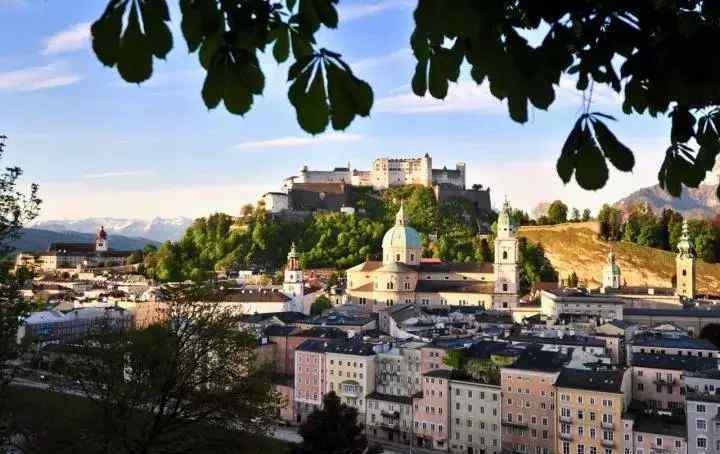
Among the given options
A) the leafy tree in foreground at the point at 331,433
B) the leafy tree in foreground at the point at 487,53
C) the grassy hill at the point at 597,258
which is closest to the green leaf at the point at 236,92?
the leafy tree in foreground at the point at 487,53

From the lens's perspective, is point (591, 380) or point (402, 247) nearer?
point (591, 380)

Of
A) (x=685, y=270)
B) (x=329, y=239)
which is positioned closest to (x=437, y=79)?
(x=685, y=270)

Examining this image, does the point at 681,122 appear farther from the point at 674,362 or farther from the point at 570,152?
the point at 674,362

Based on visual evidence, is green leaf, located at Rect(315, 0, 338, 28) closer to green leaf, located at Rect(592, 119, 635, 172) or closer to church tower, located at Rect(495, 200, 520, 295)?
green leaf, located at Rect(592, 119, 635, 172)

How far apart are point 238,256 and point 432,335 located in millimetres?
39540

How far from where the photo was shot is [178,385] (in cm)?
1270

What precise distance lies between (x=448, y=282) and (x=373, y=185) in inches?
1420

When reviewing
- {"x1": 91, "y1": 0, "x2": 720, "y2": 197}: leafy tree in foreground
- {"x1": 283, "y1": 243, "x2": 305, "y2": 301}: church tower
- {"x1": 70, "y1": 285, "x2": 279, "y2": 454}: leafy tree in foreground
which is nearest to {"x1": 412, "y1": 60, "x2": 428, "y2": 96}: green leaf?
{"x1": 91, "y1": 0, "x2": 720, "y2": 197}: leafy tree in foreground

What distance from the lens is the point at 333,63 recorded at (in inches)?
62.6

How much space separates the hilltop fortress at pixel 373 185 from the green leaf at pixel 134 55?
75.0 meters

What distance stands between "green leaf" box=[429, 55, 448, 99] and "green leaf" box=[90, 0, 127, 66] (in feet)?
3.07

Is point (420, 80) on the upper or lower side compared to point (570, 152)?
upper

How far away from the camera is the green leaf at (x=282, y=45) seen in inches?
69.6

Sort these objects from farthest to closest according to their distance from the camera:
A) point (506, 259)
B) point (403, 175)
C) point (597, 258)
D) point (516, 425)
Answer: point (403, 175)
point (597, 258)
point (506, 259)
point (516, 425)
